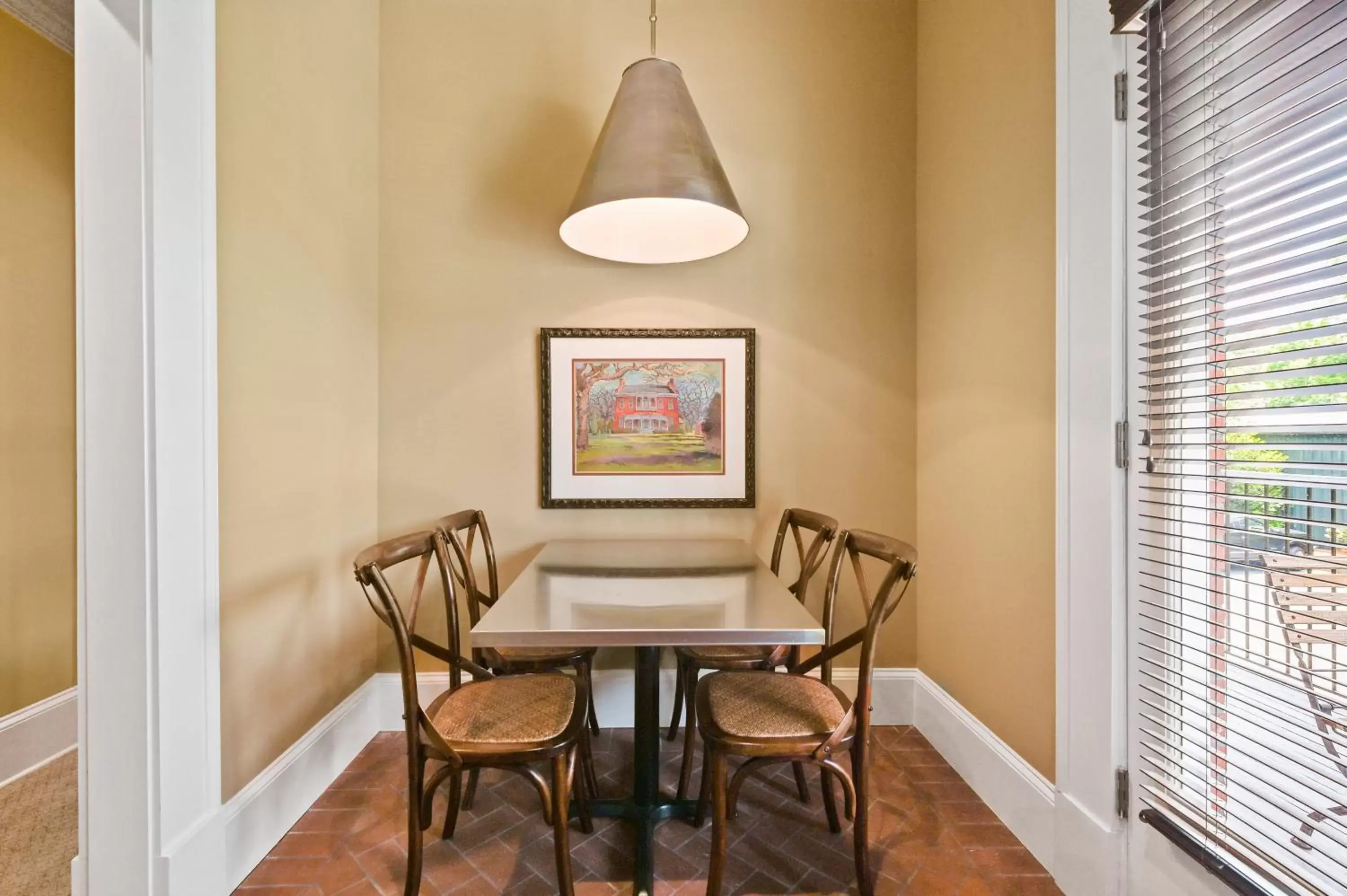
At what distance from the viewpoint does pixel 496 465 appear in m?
2.45

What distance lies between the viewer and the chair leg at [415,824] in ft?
4.50

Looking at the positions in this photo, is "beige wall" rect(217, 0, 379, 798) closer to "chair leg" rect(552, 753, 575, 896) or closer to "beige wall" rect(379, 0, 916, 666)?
"beige wall" rect(379, 0, 916, 666)

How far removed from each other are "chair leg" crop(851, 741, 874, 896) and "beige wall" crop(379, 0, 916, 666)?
113cm

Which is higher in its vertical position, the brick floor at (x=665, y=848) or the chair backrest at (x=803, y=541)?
the chair backrest at (x=803, y=541)

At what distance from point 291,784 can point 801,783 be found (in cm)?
173

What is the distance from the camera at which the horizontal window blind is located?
38.5 inches

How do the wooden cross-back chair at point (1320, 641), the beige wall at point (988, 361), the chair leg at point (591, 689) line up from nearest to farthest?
the wooden cross-back chair at point (1320, 641), the beige wall at point (988, 361), the chair leg at point (591, 689)

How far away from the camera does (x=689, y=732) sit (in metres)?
1.81

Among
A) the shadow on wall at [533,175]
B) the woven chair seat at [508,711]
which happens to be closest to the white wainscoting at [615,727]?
the woven chair seat at [508,711]

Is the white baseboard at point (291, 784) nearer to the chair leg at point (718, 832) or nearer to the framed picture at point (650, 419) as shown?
the framed picture at point (650, 419)

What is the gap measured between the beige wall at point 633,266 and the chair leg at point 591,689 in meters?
0.60

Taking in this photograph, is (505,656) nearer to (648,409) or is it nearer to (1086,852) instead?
(648,409)

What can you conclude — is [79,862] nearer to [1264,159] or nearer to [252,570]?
[252,570]

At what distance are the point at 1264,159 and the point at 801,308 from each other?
152 centimetres
